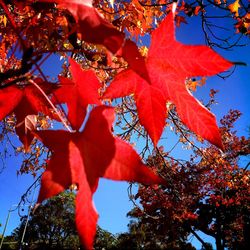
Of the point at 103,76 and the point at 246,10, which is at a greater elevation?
the point at 246,10

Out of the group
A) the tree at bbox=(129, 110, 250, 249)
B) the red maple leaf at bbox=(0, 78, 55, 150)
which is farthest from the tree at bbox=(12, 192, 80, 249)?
the red maple leaf at bbox=(0, 78, 55, 150)

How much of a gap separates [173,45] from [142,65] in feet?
0.68

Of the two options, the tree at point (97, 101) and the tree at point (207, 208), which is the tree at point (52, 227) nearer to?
the tree at point (207, 208)

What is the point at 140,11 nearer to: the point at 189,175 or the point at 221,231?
the point at 189,175

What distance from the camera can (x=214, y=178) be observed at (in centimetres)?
2033

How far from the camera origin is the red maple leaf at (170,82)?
2.54 feet

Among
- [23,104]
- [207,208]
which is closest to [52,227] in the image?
[207,208]

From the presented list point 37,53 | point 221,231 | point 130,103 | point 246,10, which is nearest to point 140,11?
point 246,10

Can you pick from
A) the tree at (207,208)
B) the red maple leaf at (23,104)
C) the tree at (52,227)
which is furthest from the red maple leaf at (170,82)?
the tree at (52,227)

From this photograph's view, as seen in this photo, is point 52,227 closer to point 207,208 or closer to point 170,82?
point 207,208

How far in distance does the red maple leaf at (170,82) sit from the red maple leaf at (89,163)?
20cm

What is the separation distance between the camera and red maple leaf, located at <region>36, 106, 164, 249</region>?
0.68 metres

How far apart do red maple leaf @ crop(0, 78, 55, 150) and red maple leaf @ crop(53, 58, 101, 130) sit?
98 mm

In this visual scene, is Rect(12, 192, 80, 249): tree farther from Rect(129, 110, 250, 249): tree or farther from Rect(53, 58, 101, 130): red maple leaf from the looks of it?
Rect(53, 58, 101, 130): red maple leaf
